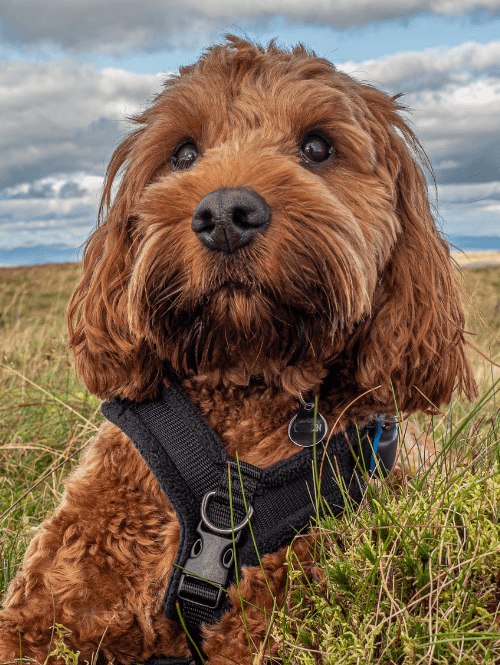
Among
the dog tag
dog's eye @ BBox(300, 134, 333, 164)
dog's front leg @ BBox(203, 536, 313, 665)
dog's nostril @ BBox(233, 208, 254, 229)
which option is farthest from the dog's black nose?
dog's front leg @ BBox(203, 536, 313, 665)

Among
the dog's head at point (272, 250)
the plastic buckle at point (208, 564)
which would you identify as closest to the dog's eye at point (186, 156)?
the dog's head at point (272, 250)

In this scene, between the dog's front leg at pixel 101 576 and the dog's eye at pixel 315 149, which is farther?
the dog's eye at pixel 315 149

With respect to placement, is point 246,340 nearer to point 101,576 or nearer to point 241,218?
point 241,218

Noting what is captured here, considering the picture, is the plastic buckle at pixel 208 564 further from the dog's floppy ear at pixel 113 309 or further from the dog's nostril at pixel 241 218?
the dog's nostril at pixel 241 218

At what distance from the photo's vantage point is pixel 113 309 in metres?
2.34

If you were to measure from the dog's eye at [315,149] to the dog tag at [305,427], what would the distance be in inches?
36.2

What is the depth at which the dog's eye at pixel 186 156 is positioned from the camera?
2.43 metres

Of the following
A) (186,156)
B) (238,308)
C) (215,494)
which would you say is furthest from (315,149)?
(215,494)

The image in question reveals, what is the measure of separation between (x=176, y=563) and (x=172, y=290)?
88 centimetres

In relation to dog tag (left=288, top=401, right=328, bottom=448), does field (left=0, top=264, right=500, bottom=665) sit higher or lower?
lower

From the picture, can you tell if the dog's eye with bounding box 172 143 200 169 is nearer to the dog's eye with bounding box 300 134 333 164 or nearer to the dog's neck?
the dog's eye with bounding box 300 134 333 164

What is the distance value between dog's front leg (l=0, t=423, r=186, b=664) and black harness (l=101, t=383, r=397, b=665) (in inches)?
3.3

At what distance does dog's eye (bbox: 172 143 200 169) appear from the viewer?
2.43m

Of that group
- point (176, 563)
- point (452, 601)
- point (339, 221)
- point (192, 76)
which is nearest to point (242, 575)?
point (176, 563)
